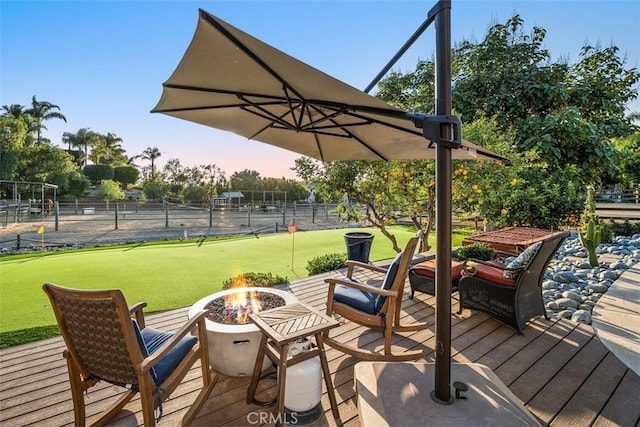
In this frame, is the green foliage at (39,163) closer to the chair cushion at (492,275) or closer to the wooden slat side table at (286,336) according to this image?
the wooden slat side table at (286,336)

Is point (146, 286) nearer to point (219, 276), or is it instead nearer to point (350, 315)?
point (219, 276)

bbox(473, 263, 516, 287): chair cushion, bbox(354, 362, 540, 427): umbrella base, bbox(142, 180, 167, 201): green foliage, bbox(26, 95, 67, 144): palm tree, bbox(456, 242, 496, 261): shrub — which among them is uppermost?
bbox(26, 95, 67, 144): palm tree

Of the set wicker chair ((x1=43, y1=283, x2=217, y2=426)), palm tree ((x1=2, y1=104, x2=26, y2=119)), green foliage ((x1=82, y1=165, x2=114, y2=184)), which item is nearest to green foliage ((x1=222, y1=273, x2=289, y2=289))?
wicker chair ((x1=43, y1=283, x2=217, y2=426))

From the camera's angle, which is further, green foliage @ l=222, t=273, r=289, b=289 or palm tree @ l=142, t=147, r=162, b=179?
palm tree @ l=142, t=147, r=162, b=179

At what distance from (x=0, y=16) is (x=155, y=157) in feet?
187

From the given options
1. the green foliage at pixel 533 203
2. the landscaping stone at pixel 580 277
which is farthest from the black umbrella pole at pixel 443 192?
the green foliage at pixel 533 203

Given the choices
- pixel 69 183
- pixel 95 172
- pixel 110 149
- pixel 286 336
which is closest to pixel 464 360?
pixel 286 336

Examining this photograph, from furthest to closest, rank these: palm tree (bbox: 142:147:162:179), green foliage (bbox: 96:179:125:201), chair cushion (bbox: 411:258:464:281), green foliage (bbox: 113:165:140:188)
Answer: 1. palm tree (bbox: 142:147:162:179)
2. green foliage (bbox: 113:165:140:188)
3. green foliage (bbox: 96:179:125:201)
4. chair cushion (bbox: 411:258:464:281)

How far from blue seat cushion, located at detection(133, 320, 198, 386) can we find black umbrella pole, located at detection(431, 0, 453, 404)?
60.6 inches

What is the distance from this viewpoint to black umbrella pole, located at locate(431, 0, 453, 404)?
4.65 feet

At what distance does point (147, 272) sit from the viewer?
18.4 ft

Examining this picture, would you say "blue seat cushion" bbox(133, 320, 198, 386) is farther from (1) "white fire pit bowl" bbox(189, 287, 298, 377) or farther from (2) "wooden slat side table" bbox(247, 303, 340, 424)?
(2) "wooden slat side table" bbox(247, 303, 340, 424)

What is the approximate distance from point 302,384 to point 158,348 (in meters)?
0.91

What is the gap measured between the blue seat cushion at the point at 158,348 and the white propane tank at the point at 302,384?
71cm
